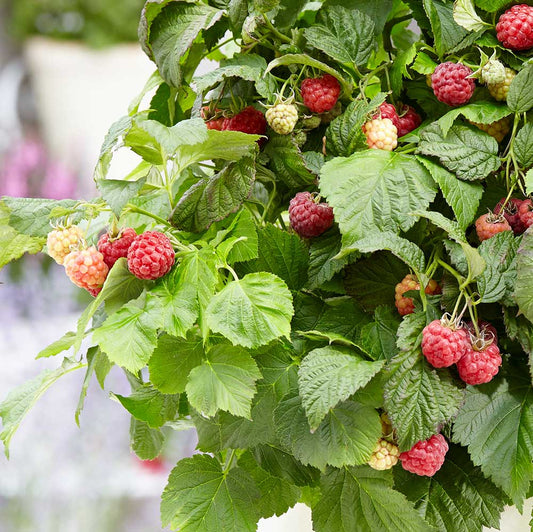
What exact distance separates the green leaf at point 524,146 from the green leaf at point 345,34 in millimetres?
162

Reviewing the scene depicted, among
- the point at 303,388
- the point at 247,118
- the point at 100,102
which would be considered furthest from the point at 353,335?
the point at 100,102

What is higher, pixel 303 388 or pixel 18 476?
Result: pixel 303 388

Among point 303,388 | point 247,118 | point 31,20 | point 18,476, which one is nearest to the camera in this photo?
point 303,388

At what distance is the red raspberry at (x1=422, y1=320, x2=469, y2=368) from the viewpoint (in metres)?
0.57

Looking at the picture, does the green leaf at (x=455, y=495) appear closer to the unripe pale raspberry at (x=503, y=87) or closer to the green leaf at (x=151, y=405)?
the green leaf at (x=151, y=405)

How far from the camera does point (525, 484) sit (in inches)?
24.2

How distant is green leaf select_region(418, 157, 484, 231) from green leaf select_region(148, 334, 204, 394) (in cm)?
25

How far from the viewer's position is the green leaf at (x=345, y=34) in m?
0.68

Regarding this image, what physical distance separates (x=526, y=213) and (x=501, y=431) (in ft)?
0.61

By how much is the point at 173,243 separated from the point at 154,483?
1339mm

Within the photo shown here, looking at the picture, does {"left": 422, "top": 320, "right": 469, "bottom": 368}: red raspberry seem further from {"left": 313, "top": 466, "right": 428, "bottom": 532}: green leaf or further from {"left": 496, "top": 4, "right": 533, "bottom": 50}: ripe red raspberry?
{"left": 496, "top": 4, "right": 533, "bottom": 50}: ripe red raspberry

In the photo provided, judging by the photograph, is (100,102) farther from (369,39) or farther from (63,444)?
(369,39)

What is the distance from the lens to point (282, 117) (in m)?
0.64

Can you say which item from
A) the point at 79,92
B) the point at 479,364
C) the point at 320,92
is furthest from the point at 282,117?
the point at 79,92
